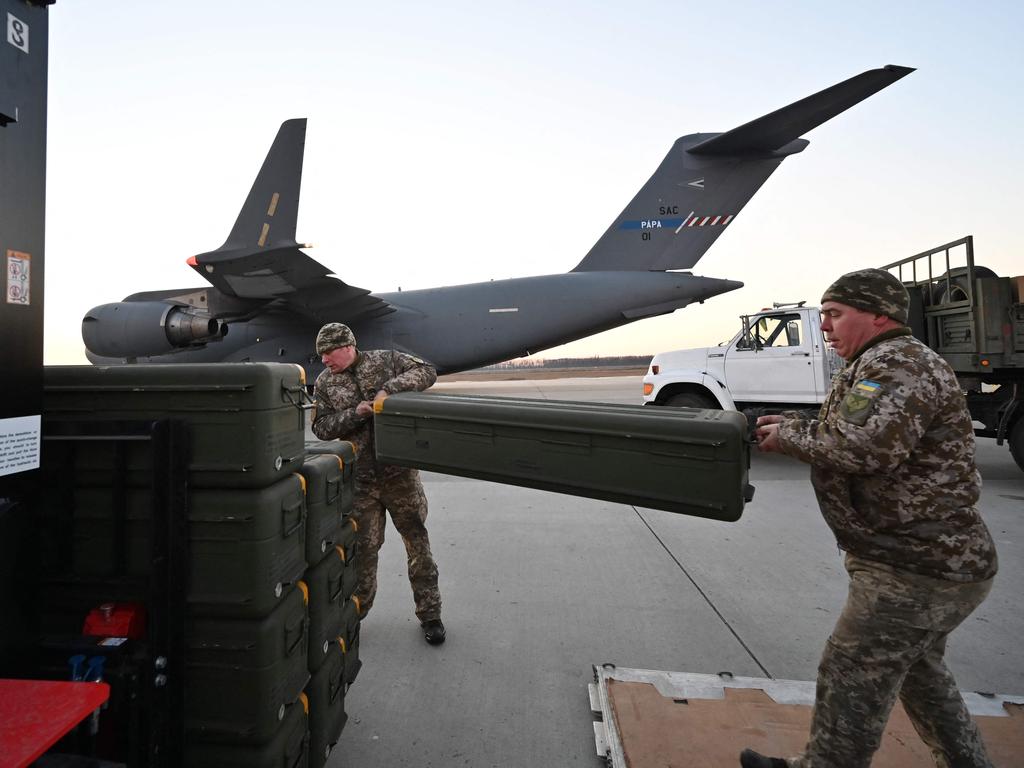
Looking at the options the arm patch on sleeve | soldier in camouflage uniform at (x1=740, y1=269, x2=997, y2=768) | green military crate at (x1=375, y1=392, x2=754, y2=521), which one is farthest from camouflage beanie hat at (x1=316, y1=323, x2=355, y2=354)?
the arm patch on sleeve

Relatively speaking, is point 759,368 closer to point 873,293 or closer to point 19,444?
point 873,293

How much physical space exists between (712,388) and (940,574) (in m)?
6.77

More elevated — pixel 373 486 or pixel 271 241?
pixel 271 241

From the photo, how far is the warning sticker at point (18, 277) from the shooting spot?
1.37 meters

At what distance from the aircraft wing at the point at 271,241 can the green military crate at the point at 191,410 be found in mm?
7476

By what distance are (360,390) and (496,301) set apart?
26.0 feet

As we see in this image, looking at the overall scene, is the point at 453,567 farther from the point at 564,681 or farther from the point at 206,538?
the point at 206,538

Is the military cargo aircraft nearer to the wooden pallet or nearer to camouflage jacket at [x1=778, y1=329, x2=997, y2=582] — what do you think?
the wooden pallet

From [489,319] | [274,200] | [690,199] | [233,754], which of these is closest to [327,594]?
[233,754]

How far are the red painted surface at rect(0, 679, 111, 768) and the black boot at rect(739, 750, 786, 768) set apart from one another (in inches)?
77.9

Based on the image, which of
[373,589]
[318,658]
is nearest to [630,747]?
[318,658]

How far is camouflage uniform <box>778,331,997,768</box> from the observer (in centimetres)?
165

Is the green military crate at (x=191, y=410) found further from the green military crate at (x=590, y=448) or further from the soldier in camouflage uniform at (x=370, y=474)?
the soldier in camouflage uniform at (x=370, y=474)

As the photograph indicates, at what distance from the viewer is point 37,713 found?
1086 mm
